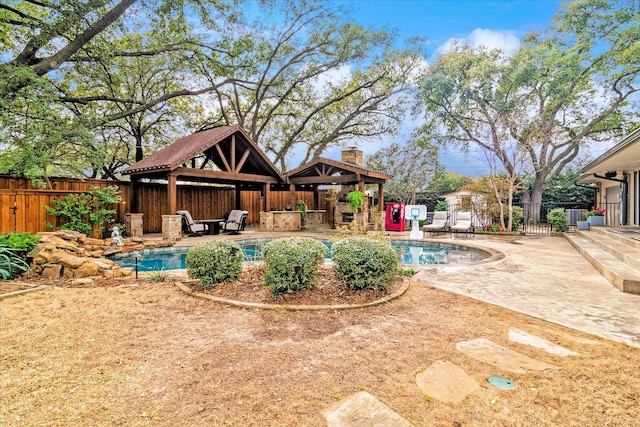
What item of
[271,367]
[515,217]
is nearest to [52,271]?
[271,367]

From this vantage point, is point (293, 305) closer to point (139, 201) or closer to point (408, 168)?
point (139, 201)

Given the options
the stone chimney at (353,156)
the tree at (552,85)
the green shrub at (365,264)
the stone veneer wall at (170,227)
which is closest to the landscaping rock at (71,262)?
the stone veneer wall at (170,227)

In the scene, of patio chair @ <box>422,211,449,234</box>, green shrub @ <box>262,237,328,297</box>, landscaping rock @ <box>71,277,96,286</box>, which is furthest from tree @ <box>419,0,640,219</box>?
landscaping rock @ <box>71,277,96,286</box>

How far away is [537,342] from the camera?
3.03m

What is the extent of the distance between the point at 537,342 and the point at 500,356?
0.61m

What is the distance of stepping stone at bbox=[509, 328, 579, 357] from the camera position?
9.21 ft

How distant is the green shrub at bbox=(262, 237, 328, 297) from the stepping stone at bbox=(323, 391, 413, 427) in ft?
7.03

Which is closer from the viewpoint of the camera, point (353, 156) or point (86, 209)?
point (86, 209)

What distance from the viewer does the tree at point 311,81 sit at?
702 inches

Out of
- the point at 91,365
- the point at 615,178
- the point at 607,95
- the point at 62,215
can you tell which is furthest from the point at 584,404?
the point at 607,95

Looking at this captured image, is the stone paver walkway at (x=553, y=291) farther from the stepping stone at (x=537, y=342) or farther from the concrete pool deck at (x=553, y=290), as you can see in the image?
the stepping stone at (x=537, y=342)

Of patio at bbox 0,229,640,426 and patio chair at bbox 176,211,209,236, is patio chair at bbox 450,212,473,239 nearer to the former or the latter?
patio at bbox 0,229,640,426

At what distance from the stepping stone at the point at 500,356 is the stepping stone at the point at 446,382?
0.35 metres

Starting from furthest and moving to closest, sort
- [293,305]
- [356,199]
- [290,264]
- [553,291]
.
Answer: [356,199]
[553,291]
[290,264]
[293,305]
